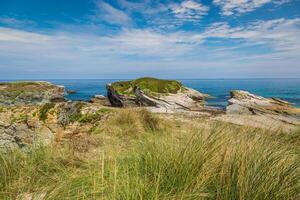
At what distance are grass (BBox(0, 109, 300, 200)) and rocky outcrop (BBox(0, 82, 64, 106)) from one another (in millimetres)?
31848

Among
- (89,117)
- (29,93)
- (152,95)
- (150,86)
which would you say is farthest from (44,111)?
(29,93)

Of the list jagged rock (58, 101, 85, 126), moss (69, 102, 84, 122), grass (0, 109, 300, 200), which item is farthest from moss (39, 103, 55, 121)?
grass (0, 109, 300, 200)

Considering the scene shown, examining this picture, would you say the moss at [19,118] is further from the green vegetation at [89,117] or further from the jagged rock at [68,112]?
A: the green vegetation at [89,117]

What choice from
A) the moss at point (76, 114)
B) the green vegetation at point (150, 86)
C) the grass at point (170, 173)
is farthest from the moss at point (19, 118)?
the green vegetation at point (150, 86)

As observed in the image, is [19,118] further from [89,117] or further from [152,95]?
[152,95]

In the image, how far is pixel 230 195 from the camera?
288 cm

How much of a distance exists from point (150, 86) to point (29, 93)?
65.3 ft

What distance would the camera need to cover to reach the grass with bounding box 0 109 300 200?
285 cm

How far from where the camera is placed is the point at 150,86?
23109 mm

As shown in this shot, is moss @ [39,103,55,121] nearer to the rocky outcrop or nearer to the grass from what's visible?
the grass

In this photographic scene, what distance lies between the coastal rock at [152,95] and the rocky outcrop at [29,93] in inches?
537

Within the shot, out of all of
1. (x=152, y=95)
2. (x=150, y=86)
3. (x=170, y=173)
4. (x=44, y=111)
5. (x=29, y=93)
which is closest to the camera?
(x=170, y=173)

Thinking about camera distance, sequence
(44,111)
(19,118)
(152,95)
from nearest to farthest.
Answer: (19,118) → (44,111) → (152,95)

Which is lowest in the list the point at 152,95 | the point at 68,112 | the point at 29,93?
the point at 29,93
